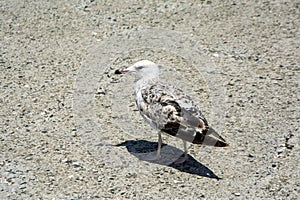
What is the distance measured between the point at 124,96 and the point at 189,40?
6.19ft

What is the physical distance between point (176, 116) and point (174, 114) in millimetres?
35

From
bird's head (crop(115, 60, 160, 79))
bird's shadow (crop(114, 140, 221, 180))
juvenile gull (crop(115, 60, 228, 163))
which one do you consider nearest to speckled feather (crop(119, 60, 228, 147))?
juvenile gull (crop(115, 60, 228, 163))

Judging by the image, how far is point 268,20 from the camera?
9.46 metres

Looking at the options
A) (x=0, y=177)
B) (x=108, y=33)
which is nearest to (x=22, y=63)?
(x=108, y=33)

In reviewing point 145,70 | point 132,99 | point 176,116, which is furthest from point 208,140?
point 132,99

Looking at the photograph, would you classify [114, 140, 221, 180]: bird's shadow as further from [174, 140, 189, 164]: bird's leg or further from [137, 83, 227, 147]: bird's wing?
[137, 83, 227, 147]: bird's wing

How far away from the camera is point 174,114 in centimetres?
577

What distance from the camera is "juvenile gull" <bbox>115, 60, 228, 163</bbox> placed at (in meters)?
5.68

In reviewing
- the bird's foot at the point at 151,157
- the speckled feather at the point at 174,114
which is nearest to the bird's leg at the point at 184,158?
the bird's foot at the point at 151,157

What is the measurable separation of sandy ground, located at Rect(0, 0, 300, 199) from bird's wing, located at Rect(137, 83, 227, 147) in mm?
490

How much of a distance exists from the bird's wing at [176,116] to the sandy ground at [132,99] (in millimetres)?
490

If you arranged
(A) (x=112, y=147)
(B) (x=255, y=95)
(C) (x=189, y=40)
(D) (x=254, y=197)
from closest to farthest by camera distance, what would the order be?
(D) (x=254, y=197) < (A) (x=112, y=147) < (B) (x=255, y=95) < (C) (x=189, y=40)

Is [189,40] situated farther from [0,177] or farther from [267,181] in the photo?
[0,177]

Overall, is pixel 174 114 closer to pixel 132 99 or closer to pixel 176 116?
pixel 176 116
